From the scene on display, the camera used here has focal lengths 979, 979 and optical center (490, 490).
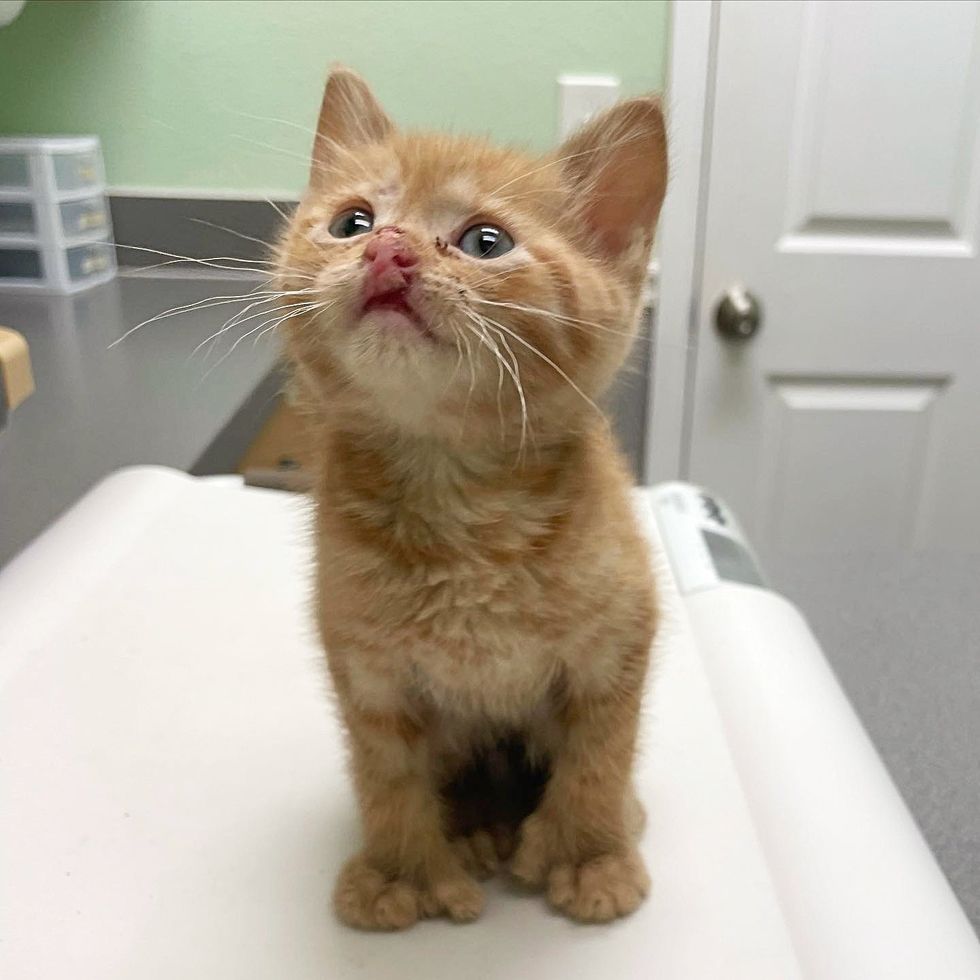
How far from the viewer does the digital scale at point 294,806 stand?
1.51 feet

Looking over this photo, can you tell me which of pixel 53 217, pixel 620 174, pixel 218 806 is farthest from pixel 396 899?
pixel 53 217

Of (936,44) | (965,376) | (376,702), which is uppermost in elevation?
(936,44)

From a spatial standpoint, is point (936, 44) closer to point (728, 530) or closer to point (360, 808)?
point (728, 530)

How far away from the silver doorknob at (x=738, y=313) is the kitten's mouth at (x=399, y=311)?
3.37 ft

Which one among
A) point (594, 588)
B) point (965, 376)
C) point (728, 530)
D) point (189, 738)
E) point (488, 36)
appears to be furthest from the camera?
point (965, 376)

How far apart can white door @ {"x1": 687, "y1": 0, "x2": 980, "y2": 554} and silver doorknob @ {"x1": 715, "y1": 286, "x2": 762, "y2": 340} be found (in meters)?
0.01

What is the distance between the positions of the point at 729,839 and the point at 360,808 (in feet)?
0.66

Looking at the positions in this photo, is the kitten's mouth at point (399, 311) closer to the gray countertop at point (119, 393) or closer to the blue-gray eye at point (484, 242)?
the blue-gray eye at point (484, 242)

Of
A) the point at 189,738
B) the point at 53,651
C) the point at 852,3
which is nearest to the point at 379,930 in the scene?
the point at 189,738

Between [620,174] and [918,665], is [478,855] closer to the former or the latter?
[620,174]

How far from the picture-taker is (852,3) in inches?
48.8

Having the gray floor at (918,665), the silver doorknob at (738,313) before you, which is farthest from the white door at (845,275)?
the gray floor at (918,665)

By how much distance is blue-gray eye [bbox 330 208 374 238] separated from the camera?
45 centimetres

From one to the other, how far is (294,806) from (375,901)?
0.10m
